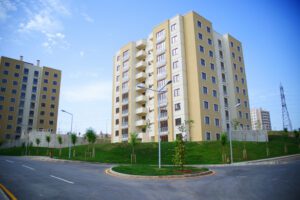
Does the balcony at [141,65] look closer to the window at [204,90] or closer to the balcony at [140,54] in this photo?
the balcony at [140,54]

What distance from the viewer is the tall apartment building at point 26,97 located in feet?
261

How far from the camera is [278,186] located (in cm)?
1140

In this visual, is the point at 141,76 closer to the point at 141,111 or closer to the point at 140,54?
the point at 140,54

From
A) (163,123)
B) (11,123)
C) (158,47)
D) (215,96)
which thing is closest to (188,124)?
(163,123)

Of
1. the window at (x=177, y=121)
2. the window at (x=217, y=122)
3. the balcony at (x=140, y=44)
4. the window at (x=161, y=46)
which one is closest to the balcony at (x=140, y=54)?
the balcony at (x=140, y=44)

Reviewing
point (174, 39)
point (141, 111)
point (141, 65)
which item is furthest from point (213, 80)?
point (141, 65)

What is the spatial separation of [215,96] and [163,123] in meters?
13.3

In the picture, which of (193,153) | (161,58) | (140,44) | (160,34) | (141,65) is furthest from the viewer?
(140,44)

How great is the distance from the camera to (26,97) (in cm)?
8512

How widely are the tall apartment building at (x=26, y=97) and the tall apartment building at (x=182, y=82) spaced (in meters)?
36.7

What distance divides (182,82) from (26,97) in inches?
2550

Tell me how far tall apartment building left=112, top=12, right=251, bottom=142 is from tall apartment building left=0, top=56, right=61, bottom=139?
36.7m

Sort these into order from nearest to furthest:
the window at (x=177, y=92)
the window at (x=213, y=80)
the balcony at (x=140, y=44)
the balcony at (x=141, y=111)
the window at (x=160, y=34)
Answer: the window at (x=177, y=92), the window at (x=213, y=80), the window at (x=160, y=34), the balcony at (x=141, y=111), the balcony at (x=140, y=44)

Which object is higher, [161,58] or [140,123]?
[161,58]
